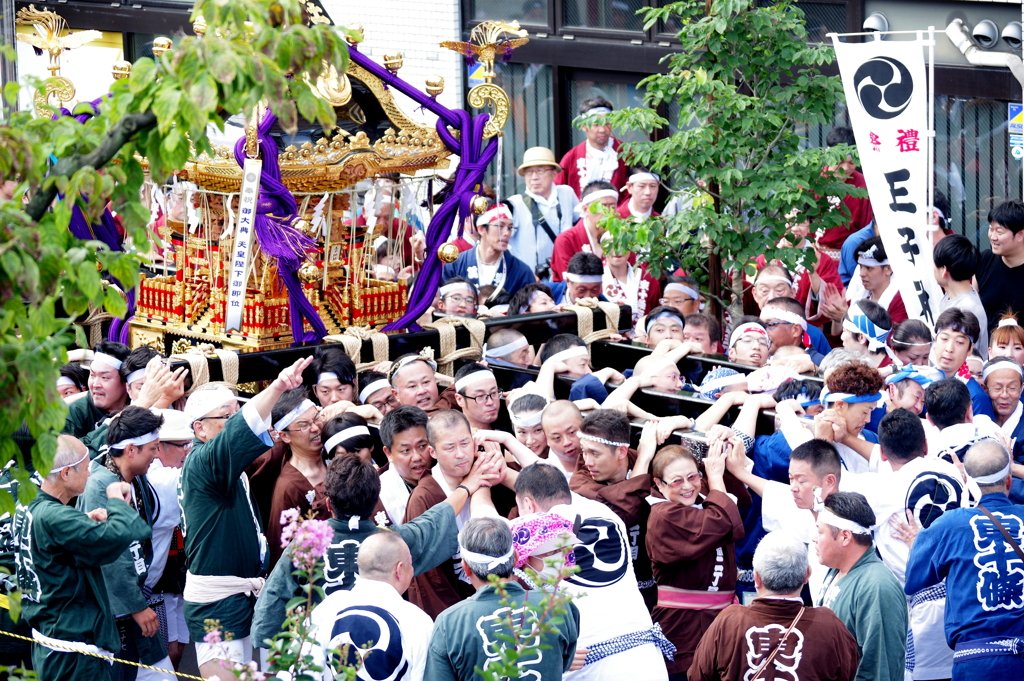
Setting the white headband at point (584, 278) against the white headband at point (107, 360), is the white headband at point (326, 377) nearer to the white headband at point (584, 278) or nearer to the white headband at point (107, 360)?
the white headband at point (107, 360)

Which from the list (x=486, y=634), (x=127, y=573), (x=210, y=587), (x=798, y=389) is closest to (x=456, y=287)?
(x=798, y=389)

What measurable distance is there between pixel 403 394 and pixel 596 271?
231 cm

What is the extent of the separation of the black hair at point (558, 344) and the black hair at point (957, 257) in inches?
85.9

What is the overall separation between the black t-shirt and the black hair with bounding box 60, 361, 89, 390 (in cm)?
526

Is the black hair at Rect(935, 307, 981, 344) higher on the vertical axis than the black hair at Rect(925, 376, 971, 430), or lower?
higher

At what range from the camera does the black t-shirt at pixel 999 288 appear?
25.8ft

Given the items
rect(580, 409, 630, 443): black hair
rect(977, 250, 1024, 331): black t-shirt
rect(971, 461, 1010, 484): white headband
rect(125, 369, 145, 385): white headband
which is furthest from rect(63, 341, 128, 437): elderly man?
rect(977, 250, 1024, 331): black t-shirt

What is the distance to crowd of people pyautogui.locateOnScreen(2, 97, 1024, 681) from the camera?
4.29 m

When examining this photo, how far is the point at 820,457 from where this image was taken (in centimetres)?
522

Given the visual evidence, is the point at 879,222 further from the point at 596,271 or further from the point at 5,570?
the point at 5,570

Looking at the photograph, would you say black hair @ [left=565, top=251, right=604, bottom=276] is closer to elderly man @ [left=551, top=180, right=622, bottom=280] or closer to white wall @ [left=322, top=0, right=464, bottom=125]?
elderly man @ [left=551, top=180, right=622, bottom=280]

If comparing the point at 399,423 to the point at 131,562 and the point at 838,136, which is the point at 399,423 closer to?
the point at 131,562

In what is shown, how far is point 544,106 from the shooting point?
12.8 metres

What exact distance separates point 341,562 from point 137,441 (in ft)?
4.16
